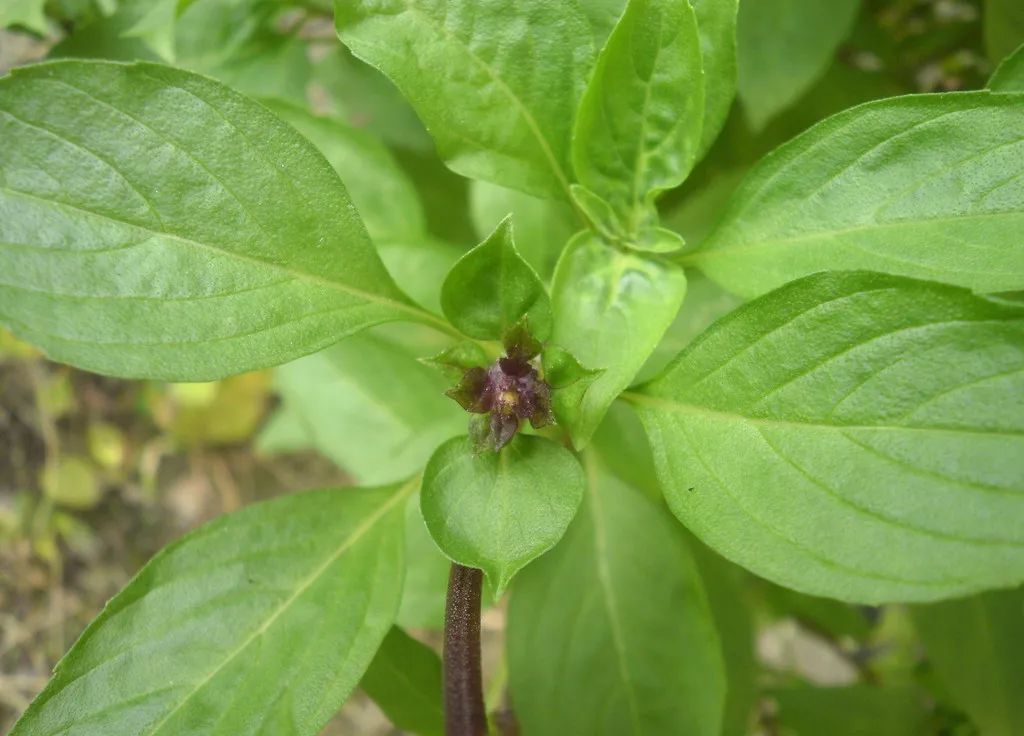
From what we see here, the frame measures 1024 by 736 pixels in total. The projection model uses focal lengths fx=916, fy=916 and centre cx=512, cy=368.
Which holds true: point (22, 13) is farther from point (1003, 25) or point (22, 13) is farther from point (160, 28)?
point (1003, 25)

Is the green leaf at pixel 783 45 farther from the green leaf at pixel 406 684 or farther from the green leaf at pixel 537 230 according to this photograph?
the green leaf at pixel 406 684

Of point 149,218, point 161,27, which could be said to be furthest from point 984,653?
point 161,27

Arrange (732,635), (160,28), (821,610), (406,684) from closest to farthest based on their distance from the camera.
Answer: (406,684) < (160,28) < (732,635) < (821,610)

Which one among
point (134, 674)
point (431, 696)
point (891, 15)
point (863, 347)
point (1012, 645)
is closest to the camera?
point (863, 347)

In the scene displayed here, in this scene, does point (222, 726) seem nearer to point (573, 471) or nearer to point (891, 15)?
point (573, 471)

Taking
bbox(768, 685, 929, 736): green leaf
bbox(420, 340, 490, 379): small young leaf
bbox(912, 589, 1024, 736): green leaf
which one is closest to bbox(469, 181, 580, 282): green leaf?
bbox(420, 340, 490, 379): small young leaf

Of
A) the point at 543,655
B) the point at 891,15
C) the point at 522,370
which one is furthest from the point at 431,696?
the point at 891,15

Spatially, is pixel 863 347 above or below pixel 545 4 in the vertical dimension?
below
